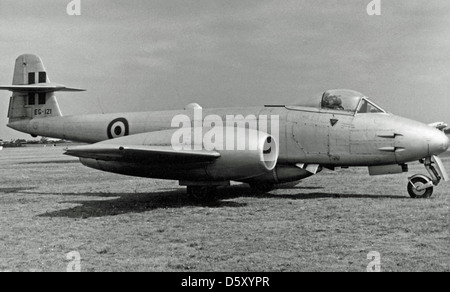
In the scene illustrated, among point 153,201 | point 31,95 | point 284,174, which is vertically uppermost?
point 31,95

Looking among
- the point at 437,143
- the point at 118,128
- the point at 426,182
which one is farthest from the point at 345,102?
the point at 118,128

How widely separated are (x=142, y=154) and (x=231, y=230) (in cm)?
262

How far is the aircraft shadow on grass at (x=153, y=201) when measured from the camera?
8250 mm

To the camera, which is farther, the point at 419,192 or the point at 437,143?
the point at 419,192

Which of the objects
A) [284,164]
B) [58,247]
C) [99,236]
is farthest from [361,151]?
[58,247]

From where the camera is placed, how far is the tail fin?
1338 cm

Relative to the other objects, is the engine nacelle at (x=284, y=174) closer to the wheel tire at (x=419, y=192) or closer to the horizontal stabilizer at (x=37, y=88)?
the wheel tire at (x=419, y=192)

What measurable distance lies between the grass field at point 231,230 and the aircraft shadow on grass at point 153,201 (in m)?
0.02

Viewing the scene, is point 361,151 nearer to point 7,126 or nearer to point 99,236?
point 99,236

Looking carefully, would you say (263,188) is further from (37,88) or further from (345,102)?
(37,88)

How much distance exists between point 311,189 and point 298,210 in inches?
131

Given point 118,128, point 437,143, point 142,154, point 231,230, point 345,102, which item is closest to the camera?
point 231,230

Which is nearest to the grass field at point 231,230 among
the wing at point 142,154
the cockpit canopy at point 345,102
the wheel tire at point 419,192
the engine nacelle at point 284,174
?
the wheel tire at point 419,192

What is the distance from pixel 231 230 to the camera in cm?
632
